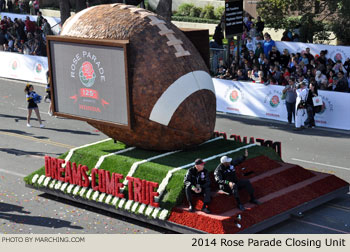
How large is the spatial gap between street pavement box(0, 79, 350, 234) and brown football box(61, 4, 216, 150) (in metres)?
2.41

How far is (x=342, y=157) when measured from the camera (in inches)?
870

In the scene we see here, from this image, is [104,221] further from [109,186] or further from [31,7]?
[31,7]

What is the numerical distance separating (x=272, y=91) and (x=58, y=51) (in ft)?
36.1

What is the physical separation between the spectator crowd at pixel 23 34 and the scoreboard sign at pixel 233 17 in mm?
12871

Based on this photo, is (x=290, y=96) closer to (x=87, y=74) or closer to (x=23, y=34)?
(x=87, y=74)

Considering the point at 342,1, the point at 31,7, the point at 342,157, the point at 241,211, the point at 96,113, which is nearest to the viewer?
the point at 241,211

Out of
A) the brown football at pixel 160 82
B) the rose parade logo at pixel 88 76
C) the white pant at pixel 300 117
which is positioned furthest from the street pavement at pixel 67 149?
the rose parade logo at pixel 88 76

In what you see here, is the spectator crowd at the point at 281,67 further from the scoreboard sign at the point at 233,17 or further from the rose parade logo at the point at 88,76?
the rose parade logo at the point at 88,76

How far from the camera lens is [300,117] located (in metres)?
25.3

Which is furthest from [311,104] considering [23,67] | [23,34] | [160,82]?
[23,34]

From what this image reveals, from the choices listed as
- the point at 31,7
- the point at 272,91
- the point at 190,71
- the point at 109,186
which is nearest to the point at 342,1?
the point at 272,91

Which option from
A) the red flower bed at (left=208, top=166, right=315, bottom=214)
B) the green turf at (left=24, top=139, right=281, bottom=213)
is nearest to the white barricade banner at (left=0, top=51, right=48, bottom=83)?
the green turf at (left=24, top=139, right=281, bottom=213)

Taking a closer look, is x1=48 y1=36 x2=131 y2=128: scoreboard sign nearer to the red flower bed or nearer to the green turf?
the green turf

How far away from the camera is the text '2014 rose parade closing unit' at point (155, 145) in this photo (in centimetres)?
1625
